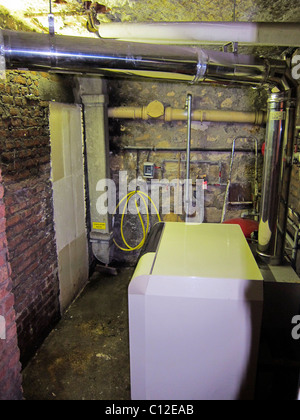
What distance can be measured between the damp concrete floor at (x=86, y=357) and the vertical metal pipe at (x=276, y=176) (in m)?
1.46

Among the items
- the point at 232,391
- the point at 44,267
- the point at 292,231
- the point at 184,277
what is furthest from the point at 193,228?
the point at 44,267

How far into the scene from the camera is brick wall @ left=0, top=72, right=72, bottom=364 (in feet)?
7.05

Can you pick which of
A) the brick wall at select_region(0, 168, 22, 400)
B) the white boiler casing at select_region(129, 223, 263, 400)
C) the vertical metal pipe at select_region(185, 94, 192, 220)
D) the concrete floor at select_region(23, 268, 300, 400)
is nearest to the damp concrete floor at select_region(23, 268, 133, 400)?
the concrete floor at select_region(23, 268, 300, 400)

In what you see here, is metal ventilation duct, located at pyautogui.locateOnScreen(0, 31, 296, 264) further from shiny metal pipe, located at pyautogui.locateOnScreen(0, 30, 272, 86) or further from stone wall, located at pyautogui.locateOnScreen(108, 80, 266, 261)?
stone wall, located at pyautogui.locateOnScreen(108, 80, 266, 261)

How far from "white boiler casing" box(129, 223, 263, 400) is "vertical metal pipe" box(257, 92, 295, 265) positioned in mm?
427

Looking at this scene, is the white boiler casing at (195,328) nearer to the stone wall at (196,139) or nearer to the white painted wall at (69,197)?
the white painted wall at (69,197)

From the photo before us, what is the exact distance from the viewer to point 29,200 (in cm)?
238

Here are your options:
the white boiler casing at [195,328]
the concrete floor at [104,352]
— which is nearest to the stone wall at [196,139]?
the concrete floor at [104,352]

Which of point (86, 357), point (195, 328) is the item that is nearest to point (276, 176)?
point (195, 328)

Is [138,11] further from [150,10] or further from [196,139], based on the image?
[196,139]

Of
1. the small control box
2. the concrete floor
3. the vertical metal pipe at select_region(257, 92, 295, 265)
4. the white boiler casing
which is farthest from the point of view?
the small control box

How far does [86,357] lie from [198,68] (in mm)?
2296
